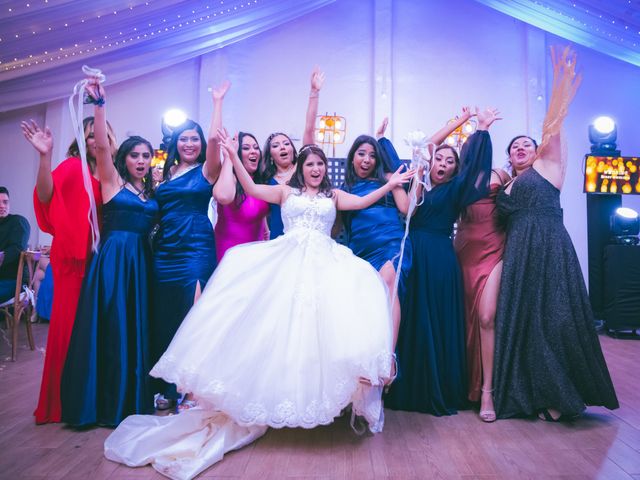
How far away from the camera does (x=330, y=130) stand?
23.4 feet

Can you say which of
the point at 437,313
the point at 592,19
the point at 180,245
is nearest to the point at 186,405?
the point at 180,245

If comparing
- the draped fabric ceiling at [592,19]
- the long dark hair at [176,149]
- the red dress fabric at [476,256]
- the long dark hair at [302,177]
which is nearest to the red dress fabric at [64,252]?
the long dark hair at [176,149]

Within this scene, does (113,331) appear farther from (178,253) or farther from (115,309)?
(178,253)

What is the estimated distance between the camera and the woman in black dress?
2.70 metres

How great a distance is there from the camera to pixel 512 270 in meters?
2.92

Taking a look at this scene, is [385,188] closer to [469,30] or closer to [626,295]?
[626,295]

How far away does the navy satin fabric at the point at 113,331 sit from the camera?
2.57 m

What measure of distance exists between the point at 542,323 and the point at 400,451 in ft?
3.97

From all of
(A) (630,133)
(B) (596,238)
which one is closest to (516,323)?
(B) (596,238)

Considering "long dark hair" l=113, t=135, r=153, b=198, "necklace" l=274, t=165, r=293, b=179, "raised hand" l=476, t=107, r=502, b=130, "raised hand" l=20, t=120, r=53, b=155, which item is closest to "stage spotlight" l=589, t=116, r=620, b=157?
"raised hand" l=476, t=107, r=502, b=130

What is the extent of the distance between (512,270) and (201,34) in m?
5.85

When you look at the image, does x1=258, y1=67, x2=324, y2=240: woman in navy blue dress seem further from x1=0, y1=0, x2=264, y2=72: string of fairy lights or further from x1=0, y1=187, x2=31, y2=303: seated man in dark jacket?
x1=0, y1=0, x2=264, y2=72: string of fairy lights

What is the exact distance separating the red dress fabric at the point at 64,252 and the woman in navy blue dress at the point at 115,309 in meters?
0.13

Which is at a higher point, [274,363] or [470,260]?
[470,260]
